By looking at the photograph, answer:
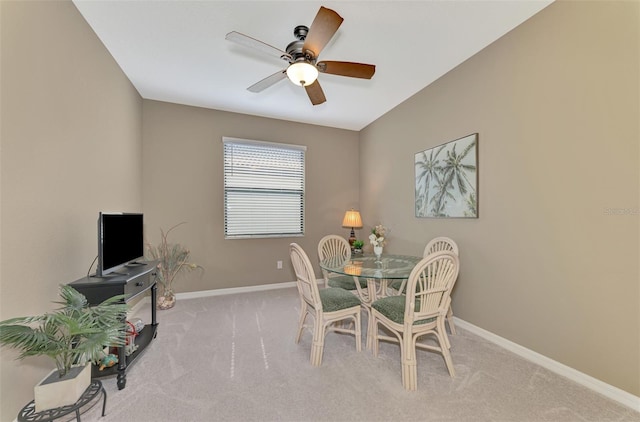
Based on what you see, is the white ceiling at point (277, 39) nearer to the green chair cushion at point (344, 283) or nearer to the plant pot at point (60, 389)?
the green chair cushion at point (344, 283)

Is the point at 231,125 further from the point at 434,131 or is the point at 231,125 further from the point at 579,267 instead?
the point at 579,267

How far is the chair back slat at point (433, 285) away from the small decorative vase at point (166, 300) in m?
3.06

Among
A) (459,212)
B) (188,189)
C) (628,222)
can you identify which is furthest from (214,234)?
(628,222)

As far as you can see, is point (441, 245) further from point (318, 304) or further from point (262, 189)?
point (262, 189)

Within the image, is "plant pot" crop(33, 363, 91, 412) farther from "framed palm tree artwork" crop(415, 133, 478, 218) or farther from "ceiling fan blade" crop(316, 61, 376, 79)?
"framed palm tree artwork" crop(415, 133, 478, 218)

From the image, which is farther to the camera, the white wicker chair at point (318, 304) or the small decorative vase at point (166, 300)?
the small decorative vase at point (166, 300)

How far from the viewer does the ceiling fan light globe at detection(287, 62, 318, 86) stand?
1.97 metres

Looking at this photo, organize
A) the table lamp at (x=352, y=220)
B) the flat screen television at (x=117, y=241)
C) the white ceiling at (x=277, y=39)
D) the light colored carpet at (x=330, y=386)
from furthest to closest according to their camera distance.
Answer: the table lamp at (x=352, y=220), the white ceiling at (x=277, y=39), the flat screen television at (x=117, y=241), the light colored carpet at (x=330, y=386)

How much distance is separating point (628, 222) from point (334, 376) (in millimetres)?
2238

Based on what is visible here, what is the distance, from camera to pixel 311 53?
1.99 meters

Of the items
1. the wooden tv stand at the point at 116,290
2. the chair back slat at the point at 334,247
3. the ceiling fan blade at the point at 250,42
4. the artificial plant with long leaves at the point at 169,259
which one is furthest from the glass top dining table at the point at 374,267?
the artificial plant with long leaves at the point at 169,259

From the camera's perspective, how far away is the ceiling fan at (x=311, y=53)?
1.73 metres

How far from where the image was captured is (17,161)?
1.49m

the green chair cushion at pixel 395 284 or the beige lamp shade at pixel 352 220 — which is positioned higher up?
the beige lamp shade at pixel 352 220
